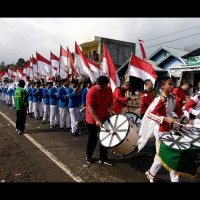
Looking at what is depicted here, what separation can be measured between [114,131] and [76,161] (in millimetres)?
1213

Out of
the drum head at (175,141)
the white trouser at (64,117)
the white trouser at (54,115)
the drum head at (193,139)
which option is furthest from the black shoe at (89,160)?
the white trouser at (54,115)

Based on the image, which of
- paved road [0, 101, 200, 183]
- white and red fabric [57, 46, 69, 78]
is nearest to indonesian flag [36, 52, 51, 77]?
white and red fabric [57, 46, 69, 78]

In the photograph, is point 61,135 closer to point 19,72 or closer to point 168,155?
point 168,155

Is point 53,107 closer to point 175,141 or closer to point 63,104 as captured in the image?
point 63,104

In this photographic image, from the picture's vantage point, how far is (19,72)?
1585cm

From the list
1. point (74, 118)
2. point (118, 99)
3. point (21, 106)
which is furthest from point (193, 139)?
point (21, 106)

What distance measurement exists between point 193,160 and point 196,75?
700 inches

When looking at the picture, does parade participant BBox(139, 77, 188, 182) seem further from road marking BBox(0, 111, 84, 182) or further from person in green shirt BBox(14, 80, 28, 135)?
person in green shirt BBox(14, 80, 28, 135)

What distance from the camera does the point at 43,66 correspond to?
11.9 meters

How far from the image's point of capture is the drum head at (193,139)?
11.9 ft

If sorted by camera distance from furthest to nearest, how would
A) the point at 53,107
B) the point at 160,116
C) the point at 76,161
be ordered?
the point at 53,107 → the point at 76,161 → the point at 160,116

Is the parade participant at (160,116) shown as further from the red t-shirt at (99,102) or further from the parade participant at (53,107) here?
the parade participant at (53,107)
